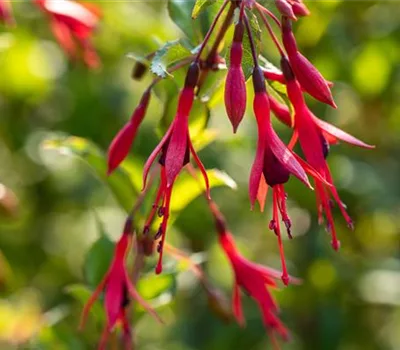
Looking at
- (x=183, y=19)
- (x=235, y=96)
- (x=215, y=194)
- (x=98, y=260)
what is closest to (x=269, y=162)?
(x=235, y=96)

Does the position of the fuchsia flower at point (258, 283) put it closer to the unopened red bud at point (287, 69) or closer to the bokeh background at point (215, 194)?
the unopened red bud at point (287, 69)

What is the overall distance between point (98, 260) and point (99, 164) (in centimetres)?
20

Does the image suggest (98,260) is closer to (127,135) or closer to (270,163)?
(127,135)

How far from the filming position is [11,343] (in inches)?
90.4

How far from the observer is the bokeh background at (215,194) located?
2.49 meters

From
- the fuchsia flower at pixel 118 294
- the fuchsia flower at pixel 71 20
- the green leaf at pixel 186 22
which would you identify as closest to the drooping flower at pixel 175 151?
the fuchsia flower at pixel 118 294

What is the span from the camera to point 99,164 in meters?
1.65

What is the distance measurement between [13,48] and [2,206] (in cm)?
96

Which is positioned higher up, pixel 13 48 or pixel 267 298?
pixel 267 298

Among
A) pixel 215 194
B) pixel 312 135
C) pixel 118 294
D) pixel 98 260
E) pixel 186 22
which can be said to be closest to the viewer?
pixel 312 135

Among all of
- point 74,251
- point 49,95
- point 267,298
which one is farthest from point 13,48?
point 267,298

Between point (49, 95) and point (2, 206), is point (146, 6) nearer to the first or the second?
point (49, 95)

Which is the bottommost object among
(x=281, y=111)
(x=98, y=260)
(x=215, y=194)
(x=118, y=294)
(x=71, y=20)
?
(x=215, y=194)

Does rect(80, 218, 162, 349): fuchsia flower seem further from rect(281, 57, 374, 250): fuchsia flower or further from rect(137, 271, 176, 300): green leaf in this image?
rect(281, 57, 374, 250): fuchsia flower
